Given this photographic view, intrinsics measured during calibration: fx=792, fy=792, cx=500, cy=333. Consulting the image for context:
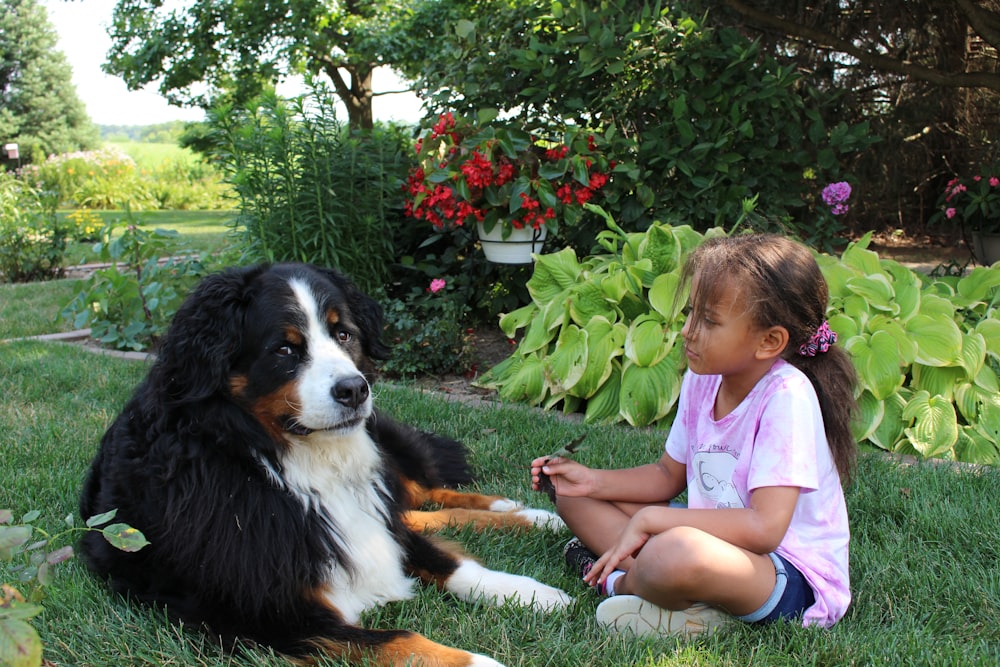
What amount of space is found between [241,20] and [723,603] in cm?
1458

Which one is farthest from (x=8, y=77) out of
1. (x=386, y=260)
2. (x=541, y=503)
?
(x=541, y=503)

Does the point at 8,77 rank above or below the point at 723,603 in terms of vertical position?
above

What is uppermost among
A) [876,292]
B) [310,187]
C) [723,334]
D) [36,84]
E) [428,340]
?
[36,84]

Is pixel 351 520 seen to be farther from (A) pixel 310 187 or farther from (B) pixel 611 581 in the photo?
(A) pixel 310 187

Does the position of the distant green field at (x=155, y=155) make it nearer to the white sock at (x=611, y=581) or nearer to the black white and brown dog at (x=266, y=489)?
the black white and brown dog at (x=266, y=489)

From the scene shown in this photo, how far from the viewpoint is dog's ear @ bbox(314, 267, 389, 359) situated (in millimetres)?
2660

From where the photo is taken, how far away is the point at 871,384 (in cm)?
365

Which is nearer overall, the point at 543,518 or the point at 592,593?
the point at 592,593

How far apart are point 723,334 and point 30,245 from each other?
887 cm

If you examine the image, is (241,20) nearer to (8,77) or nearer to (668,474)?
(668,474)

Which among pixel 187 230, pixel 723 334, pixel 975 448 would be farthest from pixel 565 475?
pixel 187 230

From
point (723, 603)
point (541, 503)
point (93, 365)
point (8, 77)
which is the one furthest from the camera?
point (8, 77)

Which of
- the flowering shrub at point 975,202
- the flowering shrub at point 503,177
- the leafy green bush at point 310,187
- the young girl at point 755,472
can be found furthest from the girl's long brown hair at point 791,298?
the flowering shrub at point 975,202

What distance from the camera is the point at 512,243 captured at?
5355 millimetres
